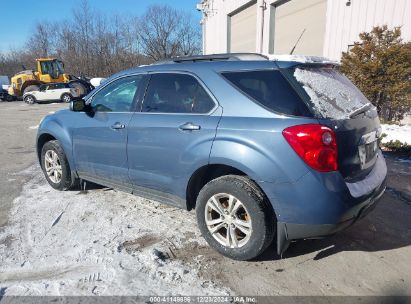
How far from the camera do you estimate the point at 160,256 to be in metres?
3.30

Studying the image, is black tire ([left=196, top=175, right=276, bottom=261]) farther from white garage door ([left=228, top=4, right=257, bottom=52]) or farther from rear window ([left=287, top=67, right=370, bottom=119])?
white garage door ([left=228, top=4, right=257, bottom=52])

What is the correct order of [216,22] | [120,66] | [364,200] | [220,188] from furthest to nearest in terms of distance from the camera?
[120,66]
[216,22]
[220,188]
[364,200]

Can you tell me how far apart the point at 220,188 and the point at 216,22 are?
2171cm

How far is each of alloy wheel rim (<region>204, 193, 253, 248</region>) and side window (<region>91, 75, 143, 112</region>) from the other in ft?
4.91

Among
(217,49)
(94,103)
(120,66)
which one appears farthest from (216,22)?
(120,66)

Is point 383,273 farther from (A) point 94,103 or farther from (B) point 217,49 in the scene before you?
(B) point 217,49

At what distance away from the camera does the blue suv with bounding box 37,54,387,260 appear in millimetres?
2723

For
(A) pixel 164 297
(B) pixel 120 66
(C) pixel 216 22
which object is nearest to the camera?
(A) pixel 164 297

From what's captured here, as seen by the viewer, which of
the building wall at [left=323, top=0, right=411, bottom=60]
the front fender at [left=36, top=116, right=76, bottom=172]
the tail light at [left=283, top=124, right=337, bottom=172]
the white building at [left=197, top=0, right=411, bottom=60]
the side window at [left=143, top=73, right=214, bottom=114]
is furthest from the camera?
the white building at [left=197, top=0, right=411, bottom=60]

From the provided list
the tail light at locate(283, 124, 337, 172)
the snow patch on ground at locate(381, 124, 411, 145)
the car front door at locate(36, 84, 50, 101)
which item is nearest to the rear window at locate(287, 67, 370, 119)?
the tail light at locate(283, 124, 337, 172)

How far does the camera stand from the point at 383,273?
3.00 meters

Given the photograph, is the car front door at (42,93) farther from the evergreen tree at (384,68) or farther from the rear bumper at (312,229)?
the rear bumper at (312,229)

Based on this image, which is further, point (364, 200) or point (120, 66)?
point (120, 66)

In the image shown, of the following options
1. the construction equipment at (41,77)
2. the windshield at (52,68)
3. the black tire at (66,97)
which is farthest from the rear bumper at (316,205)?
the windshield at (52,68)
